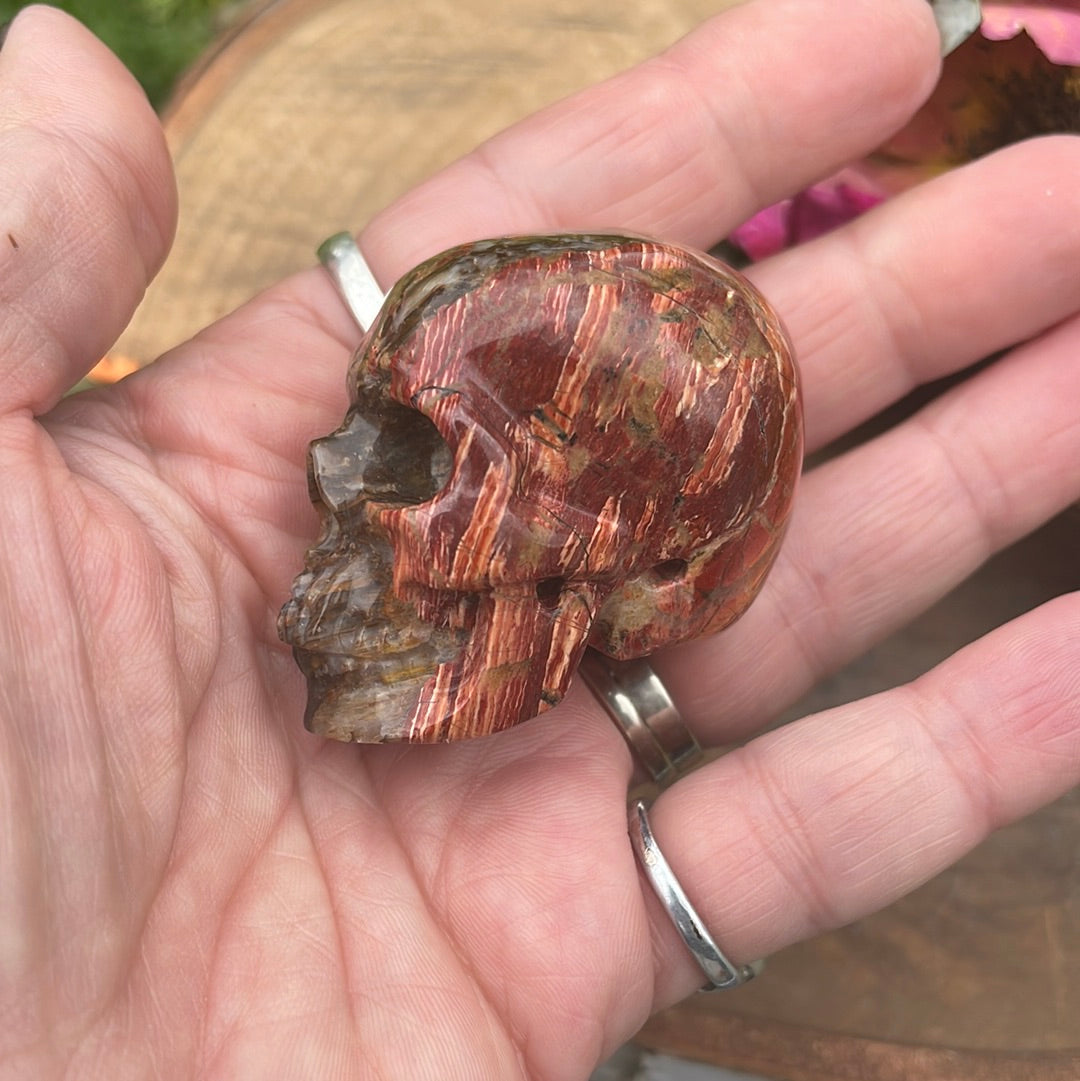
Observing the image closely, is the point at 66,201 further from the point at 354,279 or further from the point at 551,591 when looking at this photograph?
the point at 551,591

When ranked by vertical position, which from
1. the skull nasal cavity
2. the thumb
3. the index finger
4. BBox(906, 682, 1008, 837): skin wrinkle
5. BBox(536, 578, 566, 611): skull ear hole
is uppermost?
the thumb

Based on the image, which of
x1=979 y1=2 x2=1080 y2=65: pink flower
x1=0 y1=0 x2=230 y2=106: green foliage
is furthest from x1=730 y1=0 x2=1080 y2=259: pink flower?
x1=0 y1=0 x2=230 y2=106: green foliage

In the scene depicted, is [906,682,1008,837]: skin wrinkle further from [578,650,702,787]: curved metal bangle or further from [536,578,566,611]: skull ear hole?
[536,578,566,611]: skull ear hole

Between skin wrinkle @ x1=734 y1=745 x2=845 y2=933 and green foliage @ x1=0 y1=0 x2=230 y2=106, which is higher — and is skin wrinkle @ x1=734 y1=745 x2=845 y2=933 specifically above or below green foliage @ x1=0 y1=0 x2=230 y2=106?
below

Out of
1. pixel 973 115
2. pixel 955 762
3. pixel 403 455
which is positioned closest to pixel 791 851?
pixel 955 762

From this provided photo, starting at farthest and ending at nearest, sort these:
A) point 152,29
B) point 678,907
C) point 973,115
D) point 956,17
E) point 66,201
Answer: point 152,29 → point 973,115 → point 956,17 → point 678,907 → point 66,201

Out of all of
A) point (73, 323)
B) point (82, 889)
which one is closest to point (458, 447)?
point (73, 323)

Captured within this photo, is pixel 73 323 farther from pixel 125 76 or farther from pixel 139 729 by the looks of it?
pixel 139 729

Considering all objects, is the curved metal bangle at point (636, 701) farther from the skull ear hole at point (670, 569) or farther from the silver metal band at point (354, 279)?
the silver metal band at point (354, 279)
